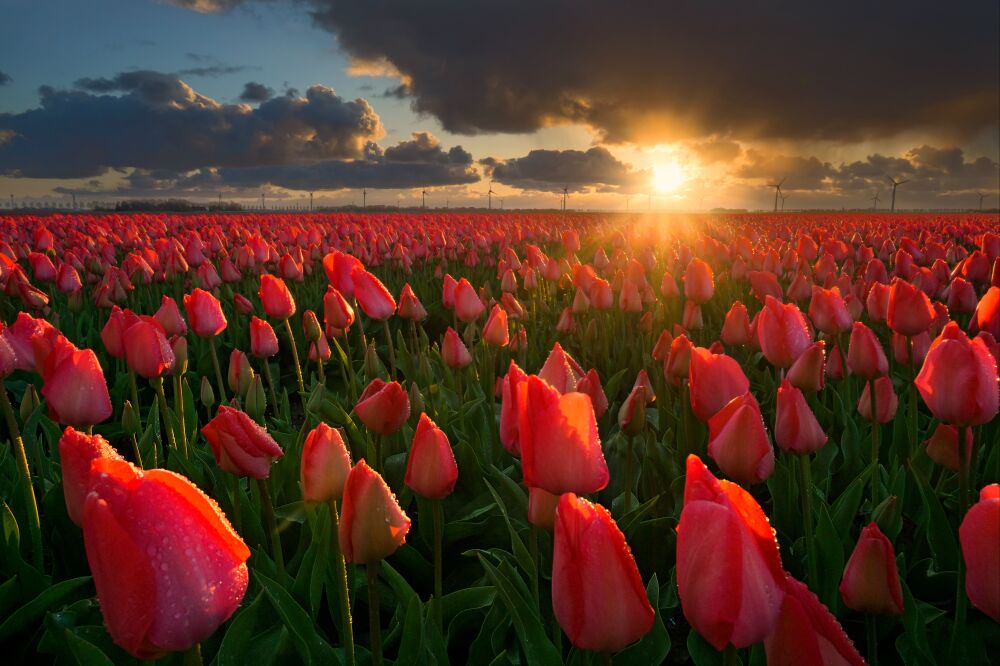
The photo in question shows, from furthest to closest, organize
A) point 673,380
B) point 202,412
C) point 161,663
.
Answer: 1. point 202,412
2. point 673,380
3. point 161,663

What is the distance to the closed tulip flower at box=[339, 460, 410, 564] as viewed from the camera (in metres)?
1.15

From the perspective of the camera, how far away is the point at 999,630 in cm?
182

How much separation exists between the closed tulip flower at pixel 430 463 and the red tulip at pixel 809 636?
76cm

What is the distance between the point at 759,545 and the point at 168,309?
3049mm

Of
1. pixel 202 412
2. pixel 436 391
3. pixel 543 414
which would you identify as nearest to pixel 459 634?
A: pixel 543 414

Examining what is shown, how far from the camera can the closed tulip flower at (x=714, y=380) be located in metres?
1.75

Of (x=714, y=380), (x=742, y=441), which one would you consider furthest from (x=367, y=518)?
(x=714, y=380)

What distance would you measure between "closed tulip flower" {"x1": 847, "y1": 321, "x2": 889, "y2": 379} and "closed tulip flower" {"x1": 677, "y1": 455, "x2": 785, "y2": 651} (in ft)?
5.73

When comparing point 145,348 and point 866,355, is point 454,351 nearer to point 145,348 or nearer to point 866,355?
point 145,348

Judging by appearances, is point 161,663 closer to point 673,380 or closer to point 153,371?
point 153,371

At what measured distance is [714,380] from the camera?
1.76 metres

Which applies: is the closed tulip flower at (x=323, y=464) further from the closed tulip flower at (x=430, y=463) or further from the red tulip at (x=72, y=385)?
the red tulip at (x=72, y=385)

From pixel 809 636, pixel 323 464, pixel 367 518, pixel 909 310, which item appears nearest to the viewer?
pixel 809 636

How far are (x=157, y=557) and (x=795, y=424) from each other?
1.48 m
